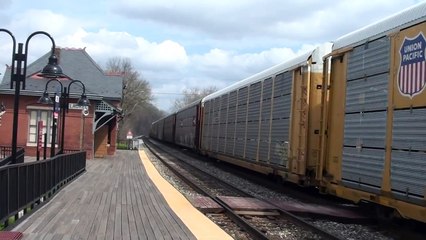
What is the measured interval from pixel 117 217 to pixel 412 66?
5.48 metres

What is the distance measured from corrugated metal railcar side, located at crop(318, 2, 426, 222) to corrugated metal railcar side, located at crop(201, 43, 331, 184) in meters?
1.55

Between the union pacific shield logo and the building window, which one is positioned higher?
the union pacific shield logo

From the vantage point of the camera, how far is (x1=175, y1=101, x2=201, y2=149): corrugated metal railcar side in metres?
33.9

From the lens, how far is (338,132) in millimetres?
10250

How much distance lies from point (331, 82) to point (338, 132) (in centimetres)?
113

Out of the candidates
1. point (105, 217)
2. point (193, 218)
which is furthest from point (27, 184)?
point (193, 218)

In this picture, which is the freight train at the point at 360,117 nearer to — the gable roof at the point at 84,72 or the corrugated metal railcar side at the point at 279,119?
the corrugated metal railcar side at the point at 279,119

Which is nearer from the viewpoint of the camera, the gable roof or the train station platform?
the train station platform

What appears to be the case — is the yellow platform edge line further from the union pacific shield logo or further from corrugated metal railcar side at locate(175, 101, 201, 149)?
corrugated metal railcar side at locate(175, 101, 201, 149)

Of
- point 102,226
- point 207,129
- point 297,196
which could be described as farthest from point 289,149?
point 207,129

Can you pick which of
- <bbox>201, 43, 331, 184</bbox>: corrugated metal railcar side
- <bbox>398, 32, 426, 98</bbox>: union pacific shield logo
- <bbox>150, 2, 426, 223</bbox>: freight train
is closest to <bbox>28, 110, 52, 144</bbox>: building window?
<bbox>201, 43, 331, 184</bbox>: corrugated metal railcar side

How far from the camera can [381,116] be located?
8633 mm

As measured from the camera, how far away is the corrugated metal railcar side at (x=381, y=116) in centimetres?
762

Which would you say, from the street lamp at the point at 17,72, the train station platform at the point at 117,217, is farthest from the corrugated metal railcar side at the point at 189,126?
the street lamp at the point at 17,72
